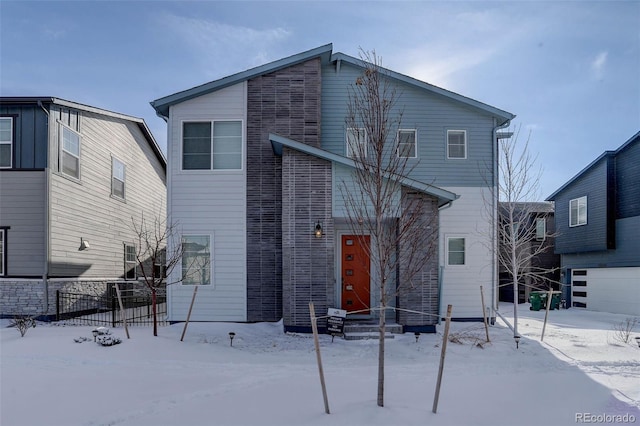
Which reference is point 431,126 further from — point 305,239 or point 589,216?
point 589,216

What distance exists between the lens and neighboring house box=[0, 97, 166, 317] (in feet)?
37.2

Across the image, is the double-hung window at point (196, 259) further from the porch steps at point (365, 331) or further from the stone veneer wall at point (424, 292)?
the stone veneer wall at point (424, 292)

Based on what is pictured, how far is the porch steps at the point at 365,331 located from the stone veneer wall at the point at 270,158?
2248 millimetres

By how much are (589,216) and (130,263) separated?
64.6 ft

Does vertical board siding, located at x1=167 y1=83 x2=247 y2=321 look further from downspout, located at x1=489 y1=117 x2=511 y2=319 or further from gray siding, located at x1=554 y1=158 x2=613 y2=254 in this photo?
gray siding, located at x1=554 y1=158 x2=613 y2=254

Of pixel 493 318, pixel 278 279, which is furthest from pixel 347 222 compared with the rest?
pixel 493 318

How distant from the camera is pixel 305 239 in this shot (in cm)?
985

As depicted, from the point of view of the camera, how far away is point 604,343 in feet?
30.8

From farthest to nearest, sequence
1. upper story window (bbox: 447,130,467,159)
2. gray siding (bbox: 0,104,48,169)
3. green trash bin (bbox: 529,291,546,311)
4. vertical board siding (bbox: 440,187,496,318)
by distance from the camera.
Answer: green trash bin (bbox: 529,291,546,311), upper story window (bbox: 447,130,467,159), vertical board siding (bbox: 440,187,496,318), gray siding (bbox: 0,104,48,169)

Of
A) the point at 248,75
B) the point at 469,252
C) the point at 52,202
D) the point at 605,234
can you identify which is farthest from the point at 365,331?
the point at 605,234

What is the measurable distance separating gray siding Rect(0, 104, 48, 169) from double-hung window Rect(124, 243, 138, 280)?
532cm

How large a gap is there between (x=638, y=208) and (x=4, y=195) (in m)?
21.5

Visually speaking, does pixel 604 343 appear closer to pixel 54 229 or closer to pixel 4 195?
pixel 54 229

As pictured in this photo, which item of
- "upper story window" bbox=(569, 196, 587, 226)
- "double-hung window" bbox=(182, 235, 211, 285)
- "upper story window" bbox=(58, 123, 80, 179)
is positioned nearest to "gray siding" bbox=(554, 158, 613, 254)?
"upper story window" bbox=(569, 196, 587, 226)
